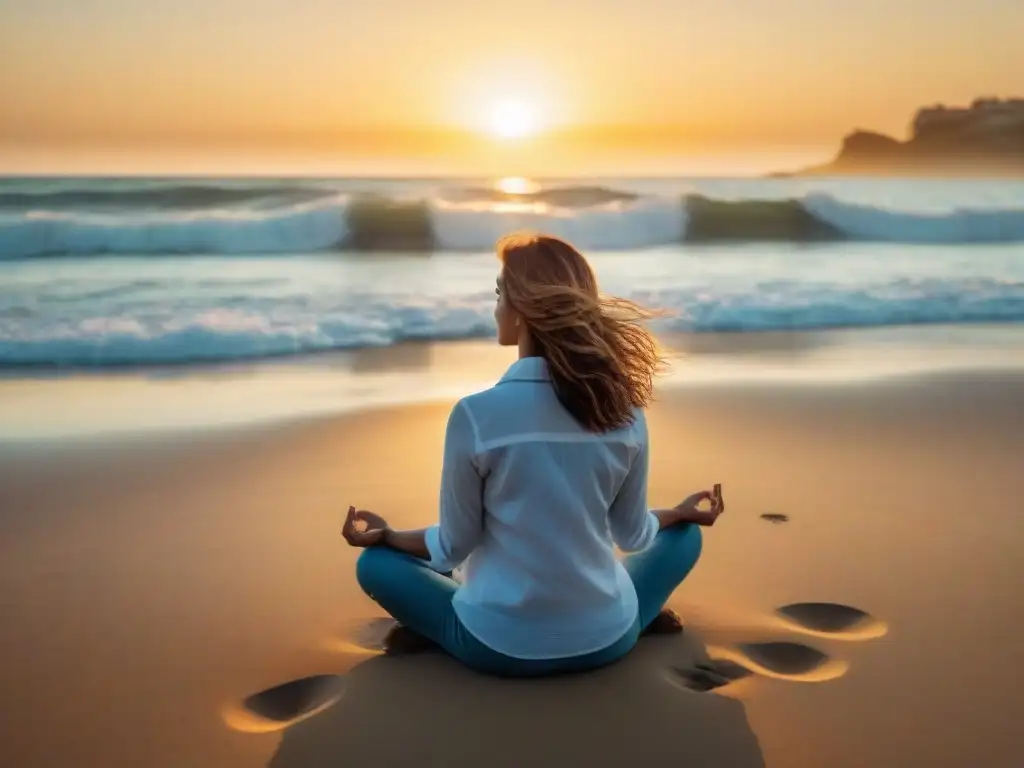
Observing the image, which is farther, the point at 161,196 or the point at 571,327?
the point at 161,196

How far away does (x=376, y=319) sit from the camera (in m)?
9.27

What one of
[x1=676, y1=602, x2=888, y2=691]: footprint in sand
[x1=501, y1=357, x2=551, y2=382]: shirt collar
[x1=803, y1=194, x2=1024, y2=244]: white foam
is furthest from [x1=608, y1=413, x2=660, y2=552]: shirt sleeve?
[x1=803, y1=194, x2=1024, y2=244]: white foam

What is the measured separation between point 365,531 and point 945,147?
23142 millimetres

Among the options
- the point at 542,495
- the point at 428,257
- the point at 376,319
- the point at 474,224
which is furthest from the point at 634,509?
the point at 474,224

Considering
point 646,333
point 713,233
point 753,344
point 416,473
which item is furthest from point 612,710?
point 713,233

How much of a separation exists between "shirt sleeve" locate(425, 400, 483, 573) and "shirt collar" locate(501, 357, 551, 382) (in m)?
0.14

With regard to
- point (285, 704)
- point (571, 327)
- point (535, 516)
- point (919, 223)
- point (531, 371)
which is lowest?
point (285, 704)

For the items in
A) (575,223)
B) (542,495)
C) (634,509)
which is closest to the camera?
(542,495)

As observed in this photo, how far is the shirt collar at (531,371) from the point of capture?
2404 mm

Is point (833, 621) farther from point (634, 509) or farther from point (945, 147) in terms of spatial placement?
point (945, 147)

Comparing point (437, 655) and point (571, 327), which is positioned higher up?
point (571, 327)

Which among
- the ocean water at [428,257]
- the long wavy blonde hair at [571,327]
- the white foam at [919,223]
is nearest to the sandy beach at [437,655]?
the long wavy blonde hair at [571,327]

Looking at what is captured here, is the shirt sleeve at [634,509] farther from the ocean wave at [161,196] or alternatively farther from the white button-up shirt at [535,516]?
the ocean wave at [161,196]

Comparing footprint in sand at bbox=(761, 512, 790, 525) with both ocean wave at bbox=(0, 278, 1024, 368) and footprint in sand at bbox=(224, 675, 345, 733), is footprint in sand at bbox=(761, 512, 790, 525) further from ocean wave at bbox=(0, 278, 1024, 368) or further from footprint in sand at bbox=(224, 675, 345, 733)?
ocean wave at bbox=(0, 278, 1024, 368)
